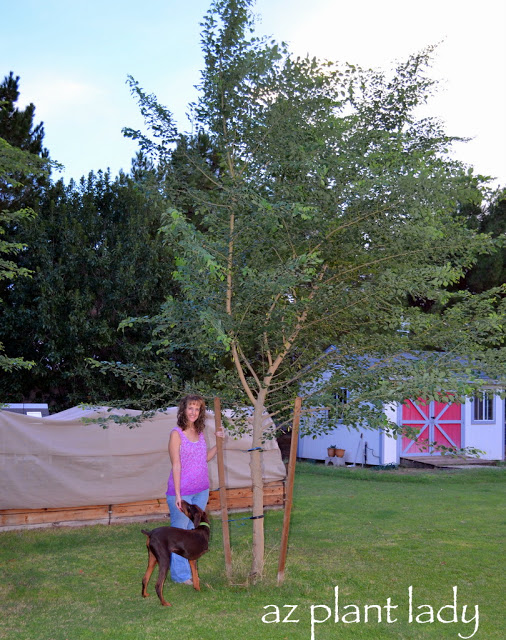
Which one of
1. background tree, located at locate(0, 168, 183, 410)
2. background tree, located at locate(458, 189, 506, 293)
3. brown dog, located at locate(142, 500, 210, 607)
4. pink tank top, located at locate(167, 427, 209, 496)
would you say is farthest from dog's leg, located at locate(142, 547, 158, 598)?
background tree, located at locate(458, 189, 506, 293)

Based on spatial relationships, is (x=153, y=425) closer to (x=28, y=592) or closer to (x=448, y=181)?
(x=28, y=592)

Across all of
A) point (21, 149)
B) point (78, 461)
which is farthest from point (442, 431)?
point (21, 149)

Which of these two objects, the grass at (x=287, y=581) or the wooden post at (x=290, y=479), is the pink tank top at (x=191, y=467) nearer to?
the wooden post at (x=290, y=479)

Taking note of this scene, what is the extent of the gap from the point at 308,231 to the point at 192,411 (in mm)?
Answer: 2376

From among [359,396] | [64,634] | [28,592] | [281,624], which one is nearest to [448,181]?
[359,396]

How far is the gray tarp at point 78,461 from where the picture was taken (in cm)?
1069

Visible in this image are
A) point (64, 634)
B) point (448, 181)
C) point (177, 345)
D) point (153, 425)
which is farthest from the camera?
point (153, 425)

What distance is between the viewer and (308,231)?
24.5ft

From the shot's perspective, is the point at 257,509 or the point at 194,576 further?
the point at 257,509

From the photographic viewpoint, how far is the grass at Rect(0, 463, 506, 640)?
5.80 meters

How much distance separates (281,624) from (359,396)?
233 cm

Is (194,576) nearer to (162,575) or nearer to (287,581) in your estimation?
(162,575)

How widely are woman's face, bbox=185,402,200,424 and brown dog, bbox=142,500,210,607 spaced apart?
0.83 metres

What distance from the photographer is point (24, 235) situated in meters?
17.9
